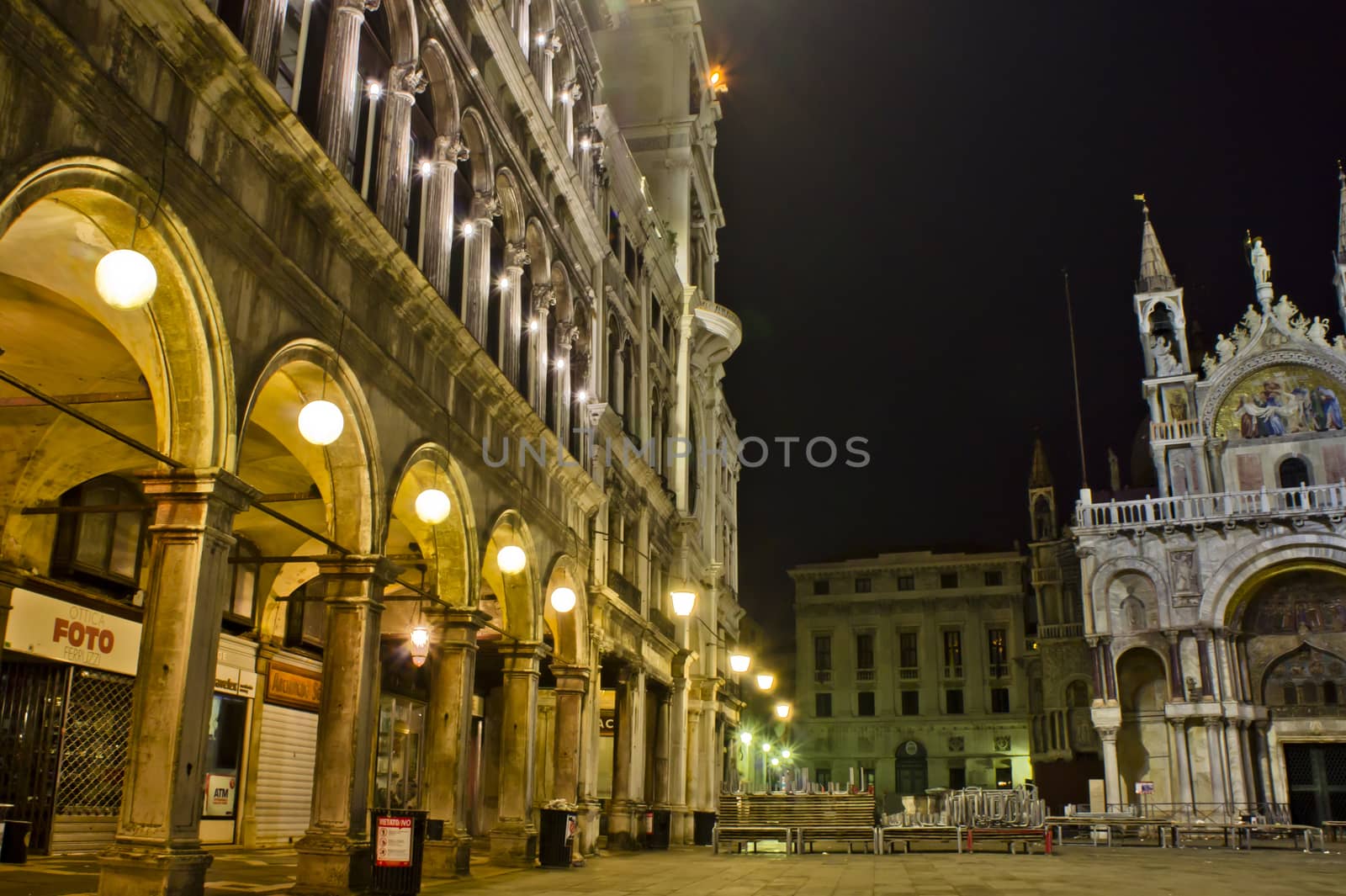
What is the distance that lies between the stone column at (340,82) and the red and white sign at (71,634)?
7.22 m

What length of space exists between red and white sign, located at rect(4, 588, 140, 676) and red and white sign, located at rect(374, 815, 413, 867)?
15.1 ft

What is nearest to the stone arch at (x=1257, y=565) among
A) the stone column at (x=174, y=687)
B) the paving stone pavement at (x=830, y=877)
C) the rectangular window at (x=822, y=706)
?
the paving stone pavement at (x=830, y=877)

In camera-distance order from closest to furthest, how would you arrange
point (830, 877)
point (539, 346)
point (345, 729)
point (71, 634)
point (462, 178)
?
point (345, 729) < point (71, 634) < point (830, 877) < point (462, 178) < point (539, 346)

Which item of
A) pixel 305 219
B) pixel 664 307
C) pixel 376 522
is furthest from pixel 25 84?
pixel 664 307

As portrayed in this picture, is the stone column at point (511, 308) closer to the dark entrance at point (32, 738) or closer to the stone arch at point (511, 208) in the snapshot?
the stone arch at point (511, 208)

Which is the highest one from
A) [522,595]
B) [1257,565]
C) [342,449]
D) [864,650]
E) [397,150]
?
[397,150]

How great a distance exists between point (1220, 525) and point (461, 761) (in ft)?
127

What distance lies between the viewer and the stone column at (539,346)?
21328 mm

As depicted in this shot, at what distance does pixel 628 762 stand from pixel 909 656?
153 feet

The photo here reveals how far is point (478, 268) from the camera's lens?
18.3 meters

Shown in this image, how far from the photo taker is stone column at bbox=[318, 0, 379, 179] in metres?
13.1

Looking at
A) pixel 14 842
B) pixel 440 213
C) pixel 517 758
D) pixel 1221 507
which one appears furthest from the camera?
pixel 1221 507

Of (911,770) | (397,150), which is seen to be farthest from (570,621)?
(911,770)

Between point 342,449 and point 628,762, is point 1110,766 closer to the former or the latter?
point 628,762
